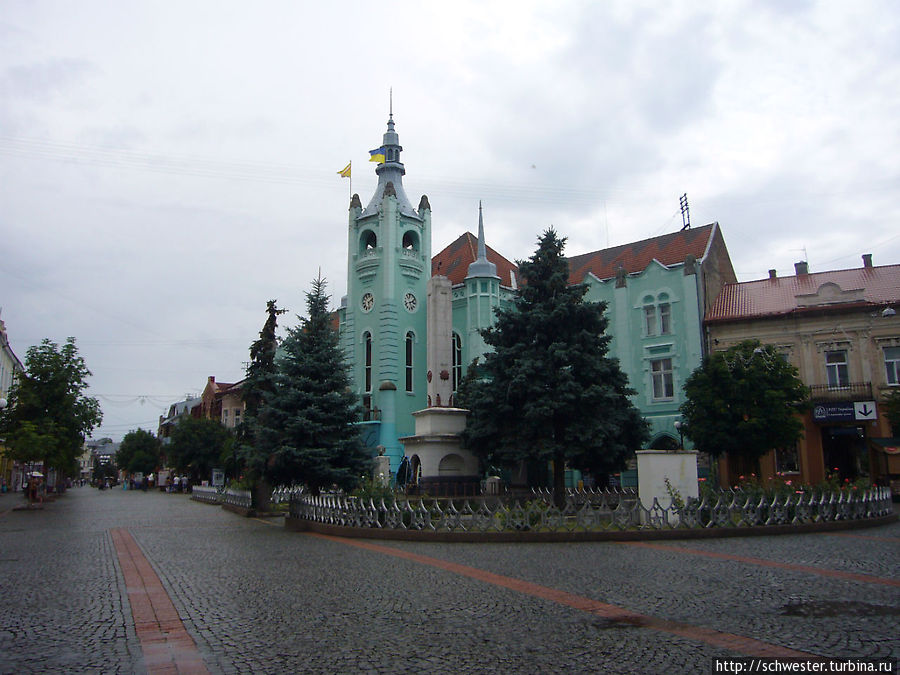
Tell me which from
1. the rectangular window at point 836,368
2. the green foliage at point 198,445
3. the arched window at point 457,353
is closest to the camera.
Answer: the rectangular window at point 836,368

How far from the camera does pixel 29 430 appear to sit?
35.0 meters

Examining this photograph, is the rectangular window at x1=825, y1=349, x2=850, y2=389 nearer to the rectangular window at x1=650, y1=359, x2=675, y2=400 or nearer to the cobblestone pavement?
the rectangular window at x1=650, y1=359, x2=675, y2=400

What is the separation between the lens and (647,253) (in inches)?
1692

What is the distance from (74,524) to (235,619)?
63.9ft

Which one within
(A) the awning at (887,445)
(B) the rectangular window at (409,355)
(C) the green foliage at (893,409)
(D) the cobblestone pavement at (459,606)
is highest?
(B) the rectangular window at (409,355)

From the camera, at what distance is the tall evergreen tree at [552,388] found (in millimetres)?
26031

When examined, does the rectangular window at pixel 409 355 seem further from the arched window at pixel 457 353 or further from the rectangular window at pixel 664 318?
the rectangular window at pixel 664 318

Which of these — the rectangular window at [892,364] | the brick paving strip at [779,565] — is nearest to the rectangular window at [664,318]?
the rectangular window at [892,364]

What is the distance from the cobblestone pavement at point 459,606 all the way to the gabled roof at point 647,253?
88.6 feet

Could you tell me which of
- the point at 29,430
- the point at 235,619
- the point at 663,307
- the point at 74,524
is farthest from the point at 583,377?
the point at 29,430

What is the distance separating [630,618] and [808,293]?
111 ft

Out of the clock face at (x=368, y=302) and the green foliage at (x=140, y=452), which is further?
the green foliage at (x=140, y=452)

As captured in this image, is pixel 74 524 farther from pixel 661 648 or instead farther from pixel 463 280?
pixel 463 280

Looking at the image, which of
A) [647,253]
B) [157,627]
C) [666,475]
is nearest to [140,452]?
[647,253]
